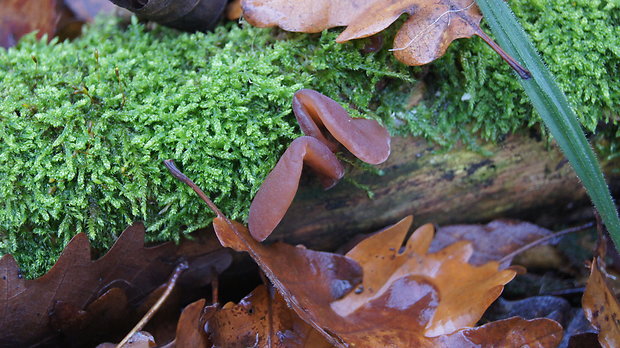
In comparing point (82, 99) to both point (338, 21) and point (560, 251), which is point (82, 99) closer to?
point (338, 21)

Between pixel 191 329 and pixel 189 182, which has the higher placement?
pixel 189 182

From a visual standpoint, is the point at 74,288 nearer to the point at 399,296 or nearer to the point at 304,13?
the point at 399,296

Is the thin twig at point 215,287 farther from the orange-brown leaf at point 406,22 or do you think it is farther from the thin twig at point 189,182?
the orange-brown leaf at point 406,22

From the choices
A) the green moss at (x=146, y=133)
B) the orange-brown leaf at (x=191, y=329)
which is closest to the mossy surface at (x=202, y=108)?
the green moss at (x=146, y=133)

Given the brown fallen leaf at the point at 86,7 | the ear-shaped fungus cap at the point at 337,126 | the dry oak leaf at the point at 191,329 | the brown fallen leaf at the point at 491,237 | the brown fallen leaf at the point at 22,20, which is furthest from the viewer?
the brown fallen leaf at the point at 86,7

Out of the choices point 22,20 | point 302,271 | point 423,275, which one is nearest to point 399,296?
point 423,275

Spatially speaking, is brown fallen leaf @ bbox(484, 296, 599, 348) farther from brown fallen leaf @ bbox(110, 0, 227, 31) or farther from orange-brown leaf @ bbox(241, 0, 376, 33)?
brown fallen leaf @ bbox(110, 0, 227, 31)

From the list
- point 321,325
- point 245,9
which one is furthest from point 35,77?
point 321,325
